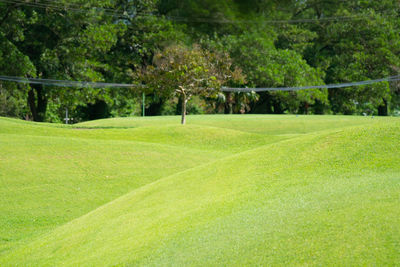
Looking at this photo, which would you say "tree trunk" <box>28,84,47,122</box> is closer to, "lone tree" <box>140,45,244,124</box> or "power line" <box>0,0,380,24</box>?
"power line" <box>0,0,380,24</box>

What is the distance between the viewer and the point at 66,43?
3534 cm

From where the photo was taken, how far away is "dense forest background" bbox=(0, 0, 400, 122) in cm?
3397

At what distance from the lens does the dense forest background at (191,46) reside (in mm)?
33969

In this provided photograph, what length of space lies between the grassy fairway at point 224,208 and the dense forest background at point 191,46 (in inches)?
548

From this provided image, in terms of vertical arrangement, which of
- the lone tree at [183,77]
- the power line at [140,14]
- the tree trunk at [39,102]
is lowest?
the tree trunk at [39,102]

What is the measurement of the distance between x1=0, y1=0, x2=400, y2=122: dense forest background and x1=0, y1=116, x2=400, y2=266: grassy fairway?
13.9 m

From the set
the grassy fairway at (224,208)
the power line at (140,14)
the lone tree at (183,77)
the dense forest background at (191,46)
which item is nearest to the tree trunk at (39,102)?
the dense forest background at (191,46)

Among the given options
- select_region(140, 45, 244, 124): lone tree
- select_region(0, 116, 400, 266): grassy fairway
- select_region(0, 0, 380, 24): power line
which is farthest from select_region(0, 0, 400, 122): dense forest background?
select_region(0, 116, 400, 266): grassy fairway

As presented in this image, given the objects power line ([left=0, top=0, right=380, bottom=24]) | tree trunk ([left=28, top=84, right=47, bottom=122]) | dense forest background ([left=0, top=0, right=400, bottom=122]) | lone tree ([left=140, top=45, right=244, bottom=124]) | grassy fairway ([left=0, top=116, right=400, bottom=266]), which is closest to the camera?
grassy fairway ([left=0, top=116, right=400, bottom=266])

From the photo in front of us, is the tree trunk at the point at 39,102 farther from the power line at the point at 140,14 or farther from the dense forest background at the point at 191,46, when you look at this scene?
the power line at the point at 140,14

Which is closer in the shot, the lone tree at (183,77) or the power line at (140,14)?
the lone tree at (183,77)

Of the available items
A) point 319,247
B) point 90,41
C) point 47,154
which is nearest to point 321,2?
point 90,41

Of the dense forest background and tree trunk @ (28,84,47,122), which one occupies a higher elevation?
the dense forest background

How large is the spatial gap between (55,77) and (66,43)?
2492 millimetres
